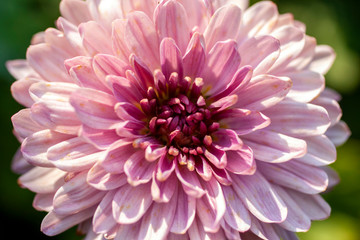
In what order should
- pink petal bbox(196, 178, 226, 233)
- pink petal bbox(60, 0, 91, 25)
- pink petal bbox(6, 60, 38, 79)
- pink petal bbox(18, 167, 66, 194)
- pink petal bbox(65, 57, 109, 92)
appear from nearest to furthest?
pink petal bbox(196, 178, 226, 233)
pink petal bbox(65, 57, 109, 92)
pink petal bbox(18, 167, 66, 194)
pink petal bbox(60, 0, 91, 25)
pink petal bbox(6, 60, 38, 79)

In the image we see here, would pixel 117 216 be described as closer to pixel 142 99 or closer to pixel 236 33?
pixel 142 99

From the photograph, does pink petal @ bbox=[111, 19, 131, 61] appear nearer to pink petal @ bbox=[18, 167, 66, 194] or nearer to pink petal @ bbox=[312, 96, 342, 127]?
pink petal @ bbox=[18, 167, 66, 194]

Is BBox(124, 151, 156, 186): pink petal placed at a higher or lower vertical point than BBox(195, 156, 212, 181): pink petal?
higher

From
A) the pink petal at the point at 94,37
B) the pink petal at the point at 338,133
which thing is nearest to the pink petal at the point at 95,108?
the pink petal at the point at 94,37

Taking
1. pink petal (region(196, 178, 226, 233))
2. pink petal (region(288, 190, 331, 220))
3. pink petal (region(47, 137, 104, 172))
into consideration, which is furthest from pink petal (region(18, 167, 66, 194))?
pink petal (region(288, 190, 331, 220))

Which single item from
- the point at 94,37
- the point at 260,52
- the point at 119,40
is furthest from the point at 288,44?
the point at 94,37

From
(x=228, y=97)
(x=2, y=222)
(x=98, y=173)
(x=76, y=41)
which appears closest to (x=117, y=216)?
(x=98, y=173)
